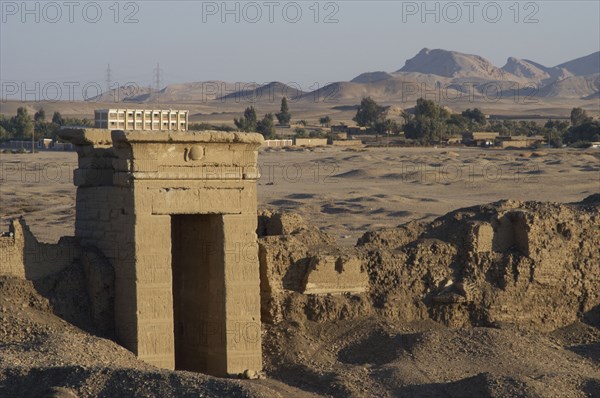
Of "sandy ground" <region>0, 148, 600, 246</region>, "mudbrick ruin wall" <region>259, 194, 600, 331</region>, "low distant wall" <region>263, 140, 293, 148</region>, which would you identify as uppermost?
"mudbrick ruin wall" <region>259, 194, 600, 331</region>

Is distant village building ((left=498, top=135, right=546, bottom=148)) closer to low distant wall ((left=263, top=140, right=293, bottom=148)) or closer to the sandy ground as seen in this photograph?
the sandy ground

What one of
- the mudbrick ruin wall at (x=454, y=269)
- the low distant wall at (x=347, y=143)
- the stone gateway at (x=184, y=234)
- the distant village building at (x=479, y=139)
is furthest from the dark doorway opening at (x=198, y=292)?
the low distant wall at (x=347, y=143)

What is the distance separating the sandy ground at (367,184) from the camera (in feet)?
96.1

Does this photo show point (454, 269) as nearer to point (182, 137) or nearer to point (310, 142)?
point (182, 137)

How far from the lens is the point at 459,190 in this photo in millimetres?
35375

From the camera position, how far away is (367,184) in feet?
124

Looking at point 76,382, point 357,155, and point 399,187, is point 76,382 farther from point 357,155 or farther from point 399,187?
point 357,155

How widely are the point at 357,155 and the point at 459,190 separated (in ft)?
43.3

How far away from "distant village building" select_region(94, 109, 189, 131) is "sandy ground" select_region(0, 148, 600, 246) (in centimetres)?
1053

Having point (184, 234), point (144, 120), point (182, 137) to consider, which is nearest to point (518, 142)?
point (184, 234)

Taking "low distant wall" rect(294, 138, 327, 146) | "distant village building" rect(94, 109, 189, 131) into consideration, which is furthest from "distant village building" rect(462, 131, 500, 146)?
"distant village building" rect(94, 109, 189, 131)

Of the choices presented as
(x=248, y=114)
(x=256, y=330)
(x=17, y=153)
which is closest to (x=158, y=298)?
(x=256, y=330)

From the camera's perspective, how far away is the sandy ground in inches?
1153

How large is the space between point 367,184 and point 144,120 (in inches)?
979
